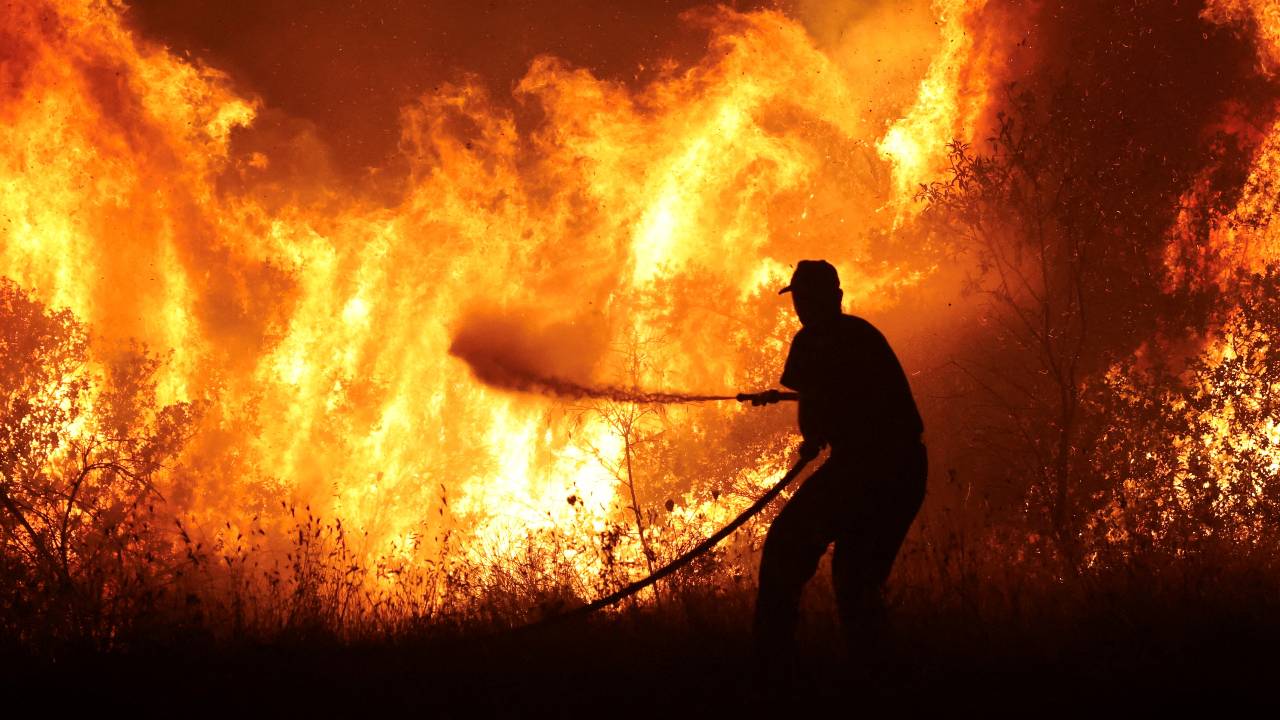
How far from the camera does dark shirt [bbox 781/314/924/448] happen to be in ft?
17.2

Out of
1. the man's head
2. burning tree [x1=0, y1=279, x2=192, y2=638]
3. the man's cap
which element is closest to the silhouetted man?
the man's head

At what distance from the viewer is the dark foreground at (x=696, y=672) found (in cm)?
477

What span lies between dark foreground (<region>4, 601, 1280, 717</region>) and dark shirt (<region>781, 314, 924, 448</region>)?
129 cm

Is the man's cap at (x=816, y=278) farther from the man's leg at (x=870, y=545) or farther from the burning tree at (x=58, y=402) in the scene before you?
the burning tree at (x=58, y=402)

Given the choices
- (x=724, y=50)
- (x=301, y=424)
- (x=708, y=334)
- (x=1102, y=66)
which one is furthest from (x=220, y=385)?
(x=1102, y=66)

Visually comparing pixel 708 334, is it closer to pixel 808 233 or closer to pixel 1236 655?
pixel 808 233

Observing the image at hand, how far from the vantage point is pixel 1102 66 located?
1548 cm

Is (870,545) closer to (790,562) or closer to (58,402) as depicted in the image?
(790,562)

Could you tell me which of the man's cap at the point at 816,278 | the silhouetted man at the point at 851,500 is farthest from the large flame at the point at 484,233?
the silhouetted man at the point at 851,500

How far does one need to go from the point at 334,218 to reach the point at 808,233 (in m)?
11.4

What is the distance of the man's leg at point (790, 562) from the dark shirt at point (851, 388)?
1.04 ft

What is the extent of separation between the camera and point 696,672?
5.59m

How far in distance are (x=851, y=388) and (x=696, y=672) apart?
202 cm

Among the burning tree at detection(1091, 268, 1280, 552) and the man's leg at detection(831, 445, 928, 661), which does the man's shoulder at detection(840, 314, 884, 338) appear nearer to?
the man's leg at detection(831, 445, 928, 661)
